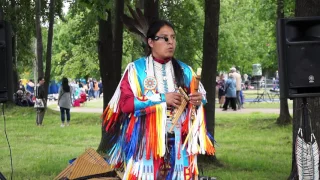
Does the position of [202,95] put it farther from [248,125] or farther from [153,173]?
[248,125]

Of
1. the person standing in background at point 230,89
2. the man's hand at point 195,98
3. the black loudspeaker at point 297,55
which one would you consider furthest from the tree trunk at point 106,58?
the person standing in background at point 230,89

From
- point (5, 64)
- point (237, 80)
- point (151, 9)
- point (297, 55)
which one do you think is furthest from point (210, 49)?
point (237, 80)

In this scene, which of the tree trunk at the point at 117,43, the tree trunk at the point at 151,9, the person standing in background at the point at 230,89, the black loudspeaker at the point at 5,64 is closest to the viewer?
the black loudspeaker at the point at 5,64

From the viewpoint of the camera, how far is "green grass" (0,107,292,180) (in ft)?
31.3

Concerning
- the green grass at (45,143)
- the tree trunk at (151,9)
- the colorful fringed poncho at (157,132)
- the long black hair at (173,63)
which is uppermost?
the tree trunk at (151,9)

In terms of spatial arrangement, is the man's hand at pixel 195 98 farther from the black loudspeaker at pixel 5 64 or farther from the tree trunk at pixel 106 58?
the tree trunk at pixel 106 58

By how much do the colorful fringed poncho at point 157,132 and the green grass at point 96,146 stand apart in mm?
3891

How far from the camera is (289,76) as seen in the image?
5.15 meters

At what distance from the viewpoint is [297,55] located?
16.9 ft

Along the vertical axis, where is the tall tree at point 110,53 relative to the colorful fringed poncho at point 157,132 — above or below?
above

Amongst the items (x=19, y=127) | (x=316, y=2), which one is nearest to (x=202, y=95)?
(x=316, y=2)

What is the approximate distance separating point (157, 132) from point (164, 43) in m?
0.75

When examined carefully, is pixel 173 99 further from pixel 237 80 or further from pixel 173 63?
pixel 237 80

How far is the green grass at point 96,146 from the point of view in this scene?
9.54 meters
